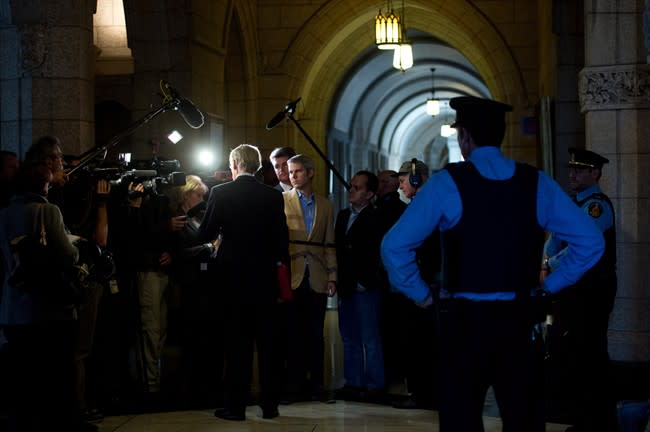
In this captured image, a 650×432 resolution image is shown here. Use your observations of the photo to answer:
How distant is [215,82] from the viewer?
15320 mm

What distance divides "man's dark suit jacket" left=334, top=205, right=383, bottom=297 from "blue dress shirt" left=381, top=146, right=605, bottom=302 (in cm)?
418

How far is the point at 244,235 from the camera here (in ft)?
27.3

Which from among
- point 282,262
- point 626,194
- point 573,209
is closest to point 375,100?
point 626,194

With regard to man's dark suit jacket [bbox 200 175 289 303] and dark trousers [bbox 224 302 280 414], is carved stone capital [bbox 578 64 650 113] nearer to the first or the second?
man's dark suit jacket [bbox 200 175 289 303]

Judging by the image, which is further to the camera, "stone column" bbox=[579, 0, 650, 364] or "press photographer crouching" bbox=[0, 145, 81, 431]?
"stone column" bbox=[579, 0, 650, 364]

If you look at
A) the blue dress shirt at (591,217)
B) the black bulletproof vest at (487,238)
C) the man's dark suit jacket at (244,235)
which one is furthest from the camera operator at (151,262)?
the black bulletproof vest at (487,238)

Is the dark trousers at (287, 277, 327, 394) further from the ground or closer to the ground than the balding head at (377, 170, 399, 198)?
closer to the ground

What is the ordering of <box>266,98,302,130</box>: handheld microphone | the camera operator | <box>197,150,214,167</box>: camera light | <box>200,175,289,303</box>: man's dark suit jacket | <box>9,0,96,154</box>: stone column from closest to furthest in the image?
<box>200,175,289,303</box>: man's dark suit jacket
the camera operator
<box>9,0,96,154</box>: stone column
<box>266,98,302,130</box>: handheld microphone
<box>197,150,214,167</box>: camera light

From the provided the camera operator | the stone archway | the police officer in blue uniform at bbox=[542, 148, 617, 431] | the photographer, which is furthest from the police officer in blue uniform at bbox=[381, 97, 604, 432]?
the stone archway

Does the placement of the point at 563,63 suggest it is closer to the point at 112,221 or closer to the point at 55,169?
the point at 112,221

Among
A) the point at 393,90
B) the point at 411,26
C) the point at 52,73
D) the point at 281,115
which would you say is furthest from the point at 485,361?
the point at 393,90

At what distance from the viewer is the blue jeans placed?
9.31m

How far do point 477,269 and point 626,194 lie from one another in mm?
5819

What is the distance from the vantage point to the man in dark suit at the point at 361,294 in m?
9.32
